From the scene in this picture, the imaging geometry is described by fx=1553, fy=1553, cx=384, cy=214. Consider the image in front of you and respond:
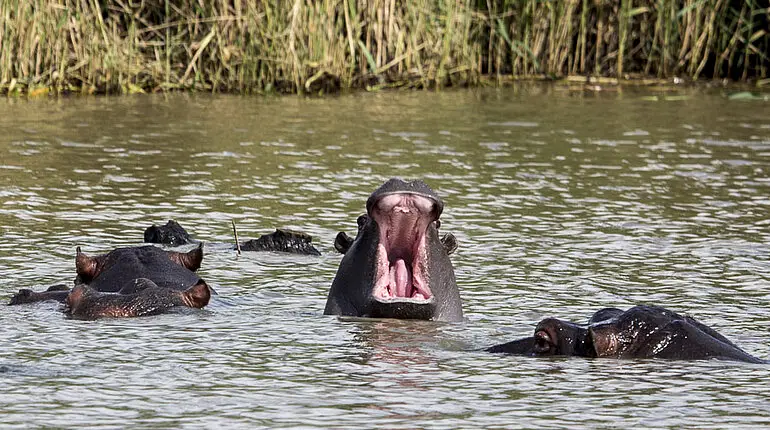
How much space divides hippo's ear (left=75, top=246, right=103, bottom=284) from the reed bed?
21.9ft

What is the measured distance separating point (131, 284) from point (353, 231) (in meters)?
2.15

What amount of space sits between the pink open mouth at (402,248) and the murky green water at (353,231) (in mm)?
148

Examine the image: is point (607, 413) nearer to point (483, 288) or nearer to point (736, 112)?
point (483, 288)

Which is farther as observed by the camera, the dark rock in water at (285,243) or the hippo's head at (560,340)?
the dark rock in water at (285,243)

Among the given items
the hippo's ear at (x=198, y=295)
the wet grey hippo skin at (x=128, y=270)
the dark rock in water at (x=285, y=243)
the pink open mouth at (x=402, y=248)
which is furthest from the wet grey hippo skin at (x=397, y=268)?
the dark rock in water at (x=285, y=243)

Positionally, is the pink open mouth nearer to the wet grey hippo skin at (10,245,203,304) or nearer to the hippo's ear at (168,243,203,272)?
the wet grey hippo skin at (10,245,203,304)

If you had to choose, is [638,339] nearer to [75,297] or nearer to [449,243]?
[449,243]

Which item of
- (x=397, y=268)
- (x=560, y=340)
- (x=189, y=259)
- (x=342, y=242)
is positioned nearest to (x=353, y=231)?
(x=189, y=259)

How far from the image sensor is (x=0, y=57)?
41.5 feet

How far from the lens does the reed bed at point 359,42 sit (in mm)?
13016

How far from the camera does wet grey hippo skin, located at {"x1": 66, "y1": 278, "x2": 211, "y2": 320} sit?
18.4ft

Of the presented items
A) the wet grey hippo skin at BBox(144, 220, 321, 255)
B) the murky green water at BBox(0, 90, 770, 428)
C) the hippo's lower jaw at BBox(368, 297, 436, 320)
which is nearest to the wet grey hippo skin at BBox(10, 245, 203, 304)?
the murky green water at BBox(0, 90, 770, 428)

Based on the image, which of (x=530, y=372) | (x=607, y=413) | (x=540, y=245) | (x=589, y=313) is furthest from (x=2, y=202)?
(x=607, y=413)

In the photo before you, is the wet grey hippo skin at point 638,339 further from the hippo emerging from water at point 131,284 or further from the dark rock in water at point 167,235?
the dark rock in water at point 167,235
